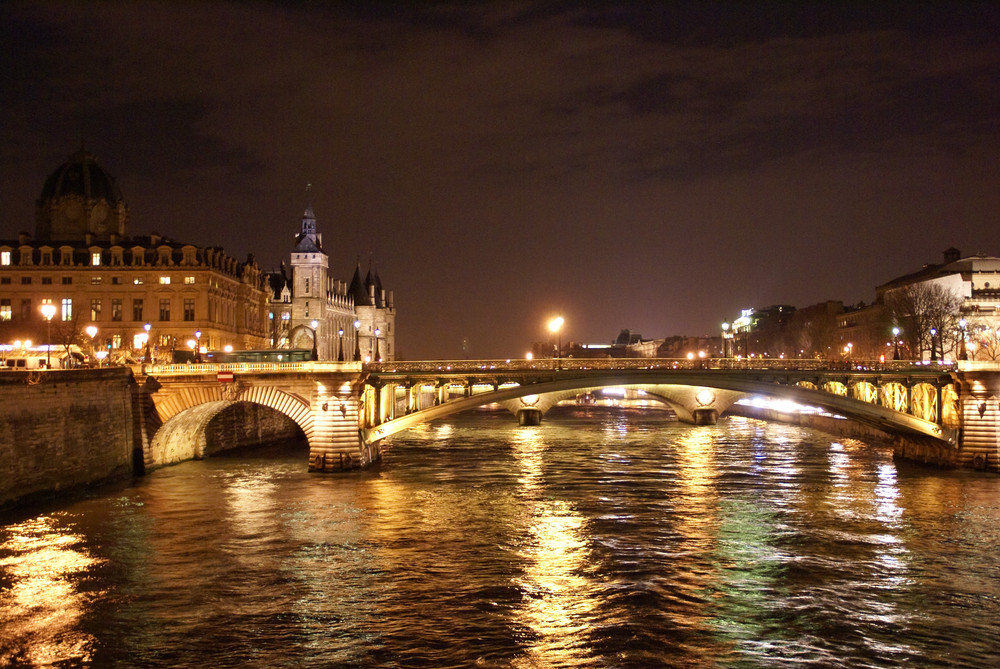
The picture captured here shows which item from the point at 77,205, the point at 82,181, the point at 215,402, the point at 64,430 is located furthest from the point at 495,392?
the point at 82,181

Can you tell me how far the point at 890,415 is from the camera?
4969 centimetres

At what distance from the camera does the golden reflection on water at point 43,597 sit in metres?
21.0

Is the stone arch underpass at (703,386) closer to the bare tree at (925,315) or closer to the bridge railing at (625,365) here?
the bridge railing at (625,365)

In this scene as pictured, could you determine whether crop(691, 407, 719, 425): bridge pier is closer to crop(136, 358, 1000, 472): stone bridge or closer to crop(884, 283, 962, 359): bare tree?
crop(884, 283, 962, 359): bare tree

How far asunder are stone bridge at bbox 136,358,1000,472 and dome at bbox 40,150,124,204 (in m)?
47.1

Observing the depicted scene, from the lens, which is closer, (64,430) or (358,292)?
(64,430)

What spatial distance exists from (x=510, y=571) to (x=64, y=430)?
2180 centimetres

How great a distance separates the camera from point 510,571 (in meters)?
27.6

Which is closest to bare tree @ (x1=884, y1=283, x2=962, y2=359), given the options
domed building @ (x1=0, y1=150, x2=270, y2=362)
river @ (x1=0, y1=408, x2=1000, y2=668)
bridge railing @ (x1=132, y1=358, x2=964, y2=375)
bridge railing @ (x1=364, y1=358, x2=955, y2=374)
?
bridge railing @ (x1=364, y1=358, x2=955, y2=374)

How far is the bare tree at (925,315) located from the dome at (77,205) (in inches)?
2883

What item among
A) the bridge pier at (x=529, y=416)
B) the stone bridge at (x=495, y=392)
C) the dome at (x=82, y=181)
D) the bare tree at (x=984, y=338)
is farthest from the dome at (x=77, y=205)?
the bare tree at (x=984, y=338)

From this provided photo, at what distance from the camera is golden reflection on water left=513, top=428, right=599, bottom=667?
69.4 ft

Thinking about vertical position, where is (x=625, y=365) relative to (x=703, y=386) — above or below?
above

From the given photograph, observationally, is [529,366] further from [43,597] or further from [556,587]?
[43,597]
